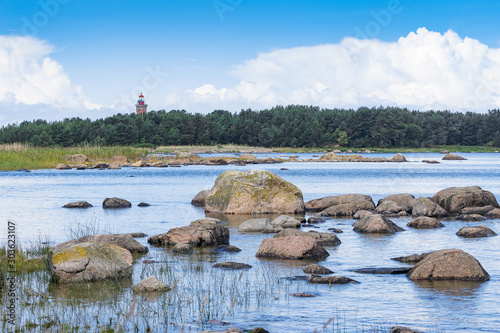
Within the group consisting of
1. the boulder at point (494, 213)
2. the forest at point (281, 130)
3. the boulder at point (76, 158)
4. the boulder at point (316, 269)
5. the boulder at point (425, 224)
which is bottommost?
the boulder at point (316, 269)

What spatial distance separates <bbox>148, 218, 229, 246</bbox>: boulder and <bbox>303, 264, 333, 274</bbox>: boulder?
5.10 m

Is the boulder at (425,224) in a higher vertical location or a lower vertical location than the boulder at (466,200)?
lower

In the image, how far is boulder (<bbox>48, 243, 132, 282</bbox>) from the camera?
14125mm

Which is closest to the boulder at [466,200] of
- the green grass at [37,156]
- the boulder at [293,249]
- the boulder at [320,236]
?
the boulder at [320,236]

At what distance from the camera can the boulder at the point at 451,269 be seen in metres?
14.5

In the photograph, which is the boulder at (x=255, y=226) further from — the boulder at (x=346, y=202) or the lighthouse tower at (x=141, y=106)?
the lighthouse tower at (x=141, y=106)

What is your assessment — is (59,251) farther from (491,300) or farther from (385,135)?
(385,135)

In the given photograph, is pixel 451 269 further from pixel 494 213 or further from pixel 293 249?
pixel 494 213

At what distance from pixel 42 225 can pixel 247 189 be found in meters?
9.58

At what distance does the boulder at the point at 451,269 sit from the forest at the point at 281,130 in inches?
4978

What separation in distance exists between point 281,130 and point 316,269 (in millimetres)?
146012

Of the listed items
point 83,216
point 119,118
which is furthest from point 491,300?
point 119,118

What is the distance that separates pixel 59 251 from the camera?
14.5 m

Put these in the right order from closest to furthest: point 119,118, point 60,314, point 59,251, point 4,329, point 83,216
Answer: point 4,329 → point 60,314 → point 59,251 → point 83,216 → point 119,118
